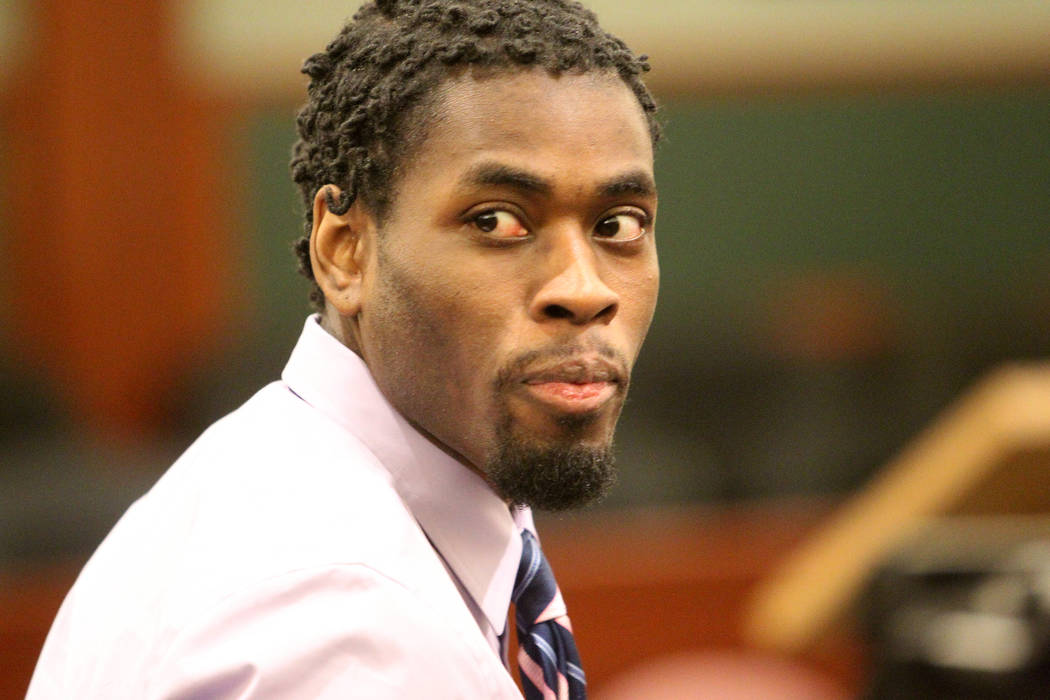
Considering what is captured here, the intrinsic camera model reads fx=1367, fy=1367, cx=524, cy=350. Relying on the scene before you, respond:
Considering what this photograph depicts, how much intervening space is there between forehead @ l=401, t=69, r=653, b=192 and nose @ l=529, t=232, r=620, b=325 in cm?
7

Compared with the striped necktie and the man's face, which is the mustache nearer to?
the man's face

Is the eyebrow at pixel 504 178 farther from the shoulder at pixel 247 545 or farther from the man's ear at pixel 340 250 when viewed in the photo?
the shoulder at pixel 247 545

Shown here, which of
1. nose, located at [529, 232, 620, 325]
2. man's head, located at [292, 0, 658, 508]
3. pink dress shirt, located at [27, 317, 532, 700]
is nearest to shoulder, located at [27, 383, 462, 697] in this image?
pink dress shirt, located at [27, 317, 532, 700]

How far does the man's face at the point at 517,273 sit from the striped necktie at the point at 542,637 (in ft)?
0.50

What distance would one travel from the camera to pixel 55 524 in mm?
3445

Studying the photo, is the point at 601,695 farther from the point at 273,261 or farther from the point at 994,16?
the point at 994,16

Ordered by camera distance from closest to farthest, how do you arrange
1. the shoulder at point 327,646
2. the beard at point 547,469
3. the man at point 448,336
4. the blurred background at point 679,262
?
1. the shoulder at point 327,646
2. the man at point 448,336
3. the beard at point 547,469
4. the blurred background at point 679,262

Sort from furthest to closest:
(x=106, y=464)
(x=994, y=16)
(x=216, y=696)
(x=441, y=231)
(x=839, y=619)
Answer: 1. (x=994, y=16)
2. (x=106, y=464)
3. (x=839, y=619)
4. (x=441, y=231)
5. (x=216, y=696)

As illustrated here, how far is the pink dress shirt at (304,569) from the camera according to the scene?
108 cm

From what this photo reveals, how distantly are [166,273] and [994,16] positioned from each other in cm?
365

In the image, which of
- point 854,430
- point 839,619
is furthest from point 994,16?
point 839,619

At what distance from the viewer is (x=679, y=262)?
6012 millimetres

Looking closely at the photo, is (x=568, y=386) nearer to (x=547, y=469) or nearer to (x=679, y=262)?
(x=547, y=469)

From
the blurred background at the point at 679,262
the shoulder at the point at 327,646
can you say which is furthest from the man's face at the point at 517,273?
the blurred background at the point at 679,262
